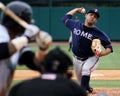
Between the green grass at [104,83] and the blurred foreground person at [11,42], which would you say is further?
the green grass at [104,83]

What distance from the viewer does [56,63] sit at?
3.21 metres

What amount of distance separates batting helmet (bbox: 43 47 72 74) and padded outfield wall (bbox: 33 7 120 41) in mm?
24120

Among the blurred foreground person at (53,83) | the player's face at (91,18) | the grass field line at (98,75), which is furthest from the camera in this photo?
the grass field line at (98,75)

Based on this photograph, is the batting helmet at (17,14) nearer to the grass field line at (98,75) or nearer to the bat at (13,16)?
the bat at (13,16)

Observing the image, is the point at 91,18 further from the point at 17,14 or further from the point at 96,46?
the point at 17,14

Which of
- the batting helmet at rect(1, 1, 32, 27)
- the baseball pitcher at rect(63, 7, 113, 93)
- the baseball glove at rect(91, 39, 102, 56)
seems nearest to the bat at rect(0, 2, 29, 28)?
the batting helmet at rect(1, 1, 32, 27)

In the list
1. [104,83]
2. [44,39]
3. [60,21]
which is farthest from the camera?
[60,21]

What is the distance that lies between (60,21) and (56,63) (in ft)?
80.3

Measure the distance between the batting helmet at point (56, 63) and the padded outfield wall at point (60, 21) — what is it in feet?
79.1

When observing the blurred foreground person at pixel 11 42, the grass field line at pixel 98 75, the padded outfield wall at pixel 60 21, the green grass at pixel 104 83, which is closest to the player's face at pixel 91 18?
the green grass at pixel 104 83

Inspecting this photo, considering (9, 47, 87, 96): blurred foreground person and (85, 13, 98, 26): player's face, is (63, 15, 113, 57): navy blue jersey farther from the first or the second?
(9, 47, 87, 96): blurred foreground person

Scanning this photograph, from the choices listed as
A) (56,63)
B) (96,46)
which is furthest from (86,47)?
(56,63)

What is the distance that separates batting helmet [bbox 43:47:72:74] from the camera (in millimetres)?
3219

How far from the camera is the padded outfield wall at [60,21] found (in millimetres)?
27375
